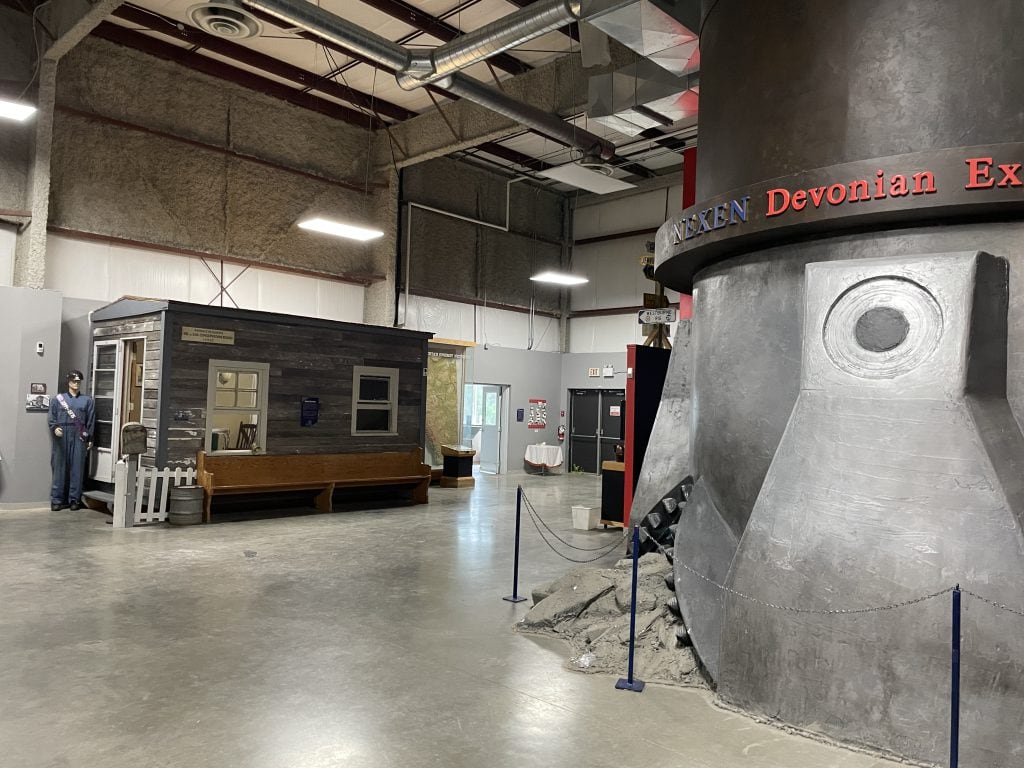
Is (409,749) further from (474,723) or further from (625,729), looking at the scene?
(625,729)

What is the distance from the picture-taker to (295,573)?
7629mm

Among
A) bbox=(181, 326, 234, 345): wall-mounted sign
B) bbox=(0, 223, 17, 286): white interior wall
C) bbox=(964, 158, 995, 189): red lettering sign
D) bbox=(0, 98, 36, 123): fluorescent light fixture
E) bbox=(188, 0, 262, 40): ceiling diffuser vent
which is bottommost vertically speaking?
bbox=(181, 326, 234, 345): wall-mounted sign

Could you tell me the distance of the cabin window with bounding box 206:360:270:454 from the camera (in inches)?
441

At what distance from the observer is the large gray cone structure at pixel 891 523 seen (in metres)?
3.88

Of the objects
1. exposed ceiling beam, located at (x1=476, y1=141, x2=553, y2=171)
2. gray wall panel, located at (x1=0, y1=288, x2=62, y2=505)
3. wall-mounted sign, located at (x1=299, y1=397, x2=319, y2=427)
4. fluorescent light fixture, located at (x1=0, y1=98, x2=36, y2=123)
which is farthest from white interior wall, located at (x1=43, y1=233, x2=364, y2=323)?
exposed ceiling beam, located at (x1=476, y1=141, x2=553, y2=171)

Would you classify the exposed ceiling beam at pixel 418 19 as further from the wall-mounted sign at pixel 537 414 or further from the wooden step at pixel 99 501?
the wall-mounted sign at pixel 537 414

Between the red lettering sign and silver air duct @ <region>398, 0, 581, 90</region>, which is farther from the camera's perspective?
silver air duct @ <region>398, 0, 581, 90</region>

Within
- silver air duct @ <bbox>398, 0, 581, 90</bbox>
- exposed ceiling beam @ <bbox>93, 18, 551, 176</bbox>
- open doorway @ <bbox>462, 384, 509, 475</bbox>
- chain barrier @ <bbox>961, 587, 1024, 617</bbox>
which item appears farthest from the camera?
open doorway @ <bbox>462, 384, 509, 475</bbox>

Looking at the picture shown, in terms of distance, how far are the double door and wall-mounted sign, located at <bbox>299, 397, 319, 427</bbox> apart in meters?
9.49

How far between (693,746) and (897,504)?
5.72 ft

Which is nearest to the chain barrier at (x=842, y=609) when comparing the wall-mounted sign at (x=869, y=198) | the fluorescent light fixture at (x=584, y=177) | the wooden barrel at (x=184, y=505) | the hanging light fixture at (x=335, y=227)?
the wall-mounted sign at (x=869, y=198)

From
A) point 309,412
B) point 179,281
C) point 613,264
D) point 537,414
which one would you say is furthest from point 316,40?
point 537,414

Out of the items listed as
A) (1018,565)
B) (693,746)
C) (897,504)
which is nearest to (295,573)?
(693,746)

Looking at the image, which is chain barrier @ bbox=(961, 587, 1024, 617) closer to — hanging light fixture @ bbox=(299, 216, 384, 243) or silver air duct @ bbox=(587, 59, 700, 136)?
silver air duct @ bbox=(587, 59, 700, 136)
